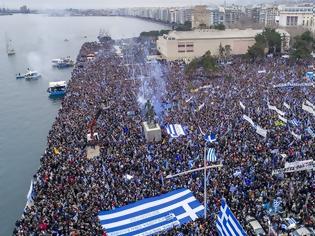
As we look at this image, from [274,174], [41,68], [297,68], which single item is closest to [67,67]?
[41,68]

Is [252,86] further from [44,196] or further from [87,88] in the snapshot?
[44,196]

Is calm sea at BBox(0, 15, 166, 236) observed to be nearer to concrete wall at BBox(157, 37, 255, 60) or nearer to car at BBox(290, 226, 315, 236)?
car at BBox(290, 226, 315, 236)

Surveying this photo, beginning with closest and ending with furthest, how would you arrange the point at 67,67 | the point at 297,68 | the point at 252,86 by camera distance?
the point at 252,86
the point at 297,68
the point at 67,67

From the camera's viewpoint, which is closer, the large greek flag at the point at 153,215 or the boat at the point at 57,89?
the large greek flag at the point at 153,215

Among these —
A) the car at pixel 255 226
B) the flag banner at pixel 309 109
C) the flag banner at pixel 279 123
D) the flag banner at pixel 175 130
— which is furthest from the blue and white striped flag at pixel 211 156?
the flag banner at pixel 309 109

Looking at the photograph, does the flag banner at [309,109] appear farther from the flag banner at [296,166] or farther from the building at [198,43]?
the building at [198,43]

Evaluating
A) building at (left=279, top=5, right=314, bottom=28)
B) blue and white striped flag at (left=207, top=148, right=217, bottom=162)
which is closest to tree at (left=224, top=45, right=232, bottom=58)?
blue and white striped flag at (left=207, top=148, right=217, bottom=162)
